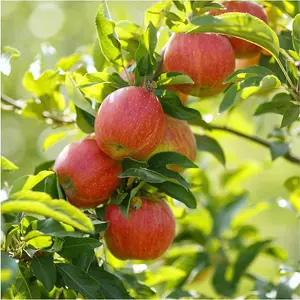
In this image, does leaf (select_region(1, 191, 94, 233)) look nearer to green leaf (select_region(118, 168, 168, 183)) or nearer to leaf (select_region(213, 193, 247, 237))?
green leaf (select_region(118, 168, 168, 183))

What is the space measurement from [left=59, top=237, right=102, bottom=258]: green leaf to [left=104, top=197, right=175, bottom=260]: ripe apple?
5.2 inches

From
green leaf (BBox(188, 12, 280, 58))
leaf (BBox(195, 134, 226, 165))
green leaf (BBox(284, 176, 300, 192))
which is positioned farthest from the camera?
green leaf (BBox(284, 176, 300, 192))

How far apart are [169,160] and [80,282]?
0.31m

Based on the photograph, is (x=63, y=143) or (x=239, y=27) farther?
(x=63, y=143)

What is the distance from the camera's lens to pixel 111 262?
1571 mm

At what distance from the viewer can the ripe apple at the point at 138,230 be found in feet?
4.35

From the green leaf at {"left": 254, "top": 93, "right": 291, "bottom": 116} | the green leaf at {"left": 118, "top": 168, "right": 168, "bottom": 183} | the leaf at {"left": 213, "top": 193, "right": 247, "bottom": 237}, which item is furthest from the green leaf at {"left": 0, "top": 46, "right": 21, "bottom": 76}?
the leaf at {"left": 213, "top": 193, "right": 247, "bottom": 237}

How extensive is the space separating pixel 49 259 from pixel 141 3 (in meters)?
3.04

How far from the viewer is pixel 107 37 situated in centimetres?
133

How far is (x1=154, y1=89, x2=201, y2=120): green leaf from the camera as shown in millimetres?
1315

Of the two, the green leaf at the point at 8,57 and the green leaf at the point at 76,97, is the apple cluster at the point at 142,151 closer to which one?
the green leaf at the point at 76,97

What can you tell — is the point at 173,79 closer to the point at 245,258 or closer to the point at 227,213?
the point at 245,258

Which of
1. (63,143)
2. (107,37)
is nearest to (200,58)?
(107,37)

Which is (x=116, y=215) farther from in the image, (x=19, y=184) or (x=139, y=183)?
(x=19, y=184)
